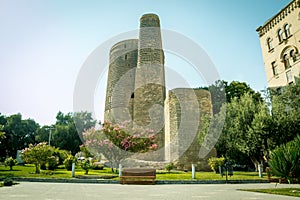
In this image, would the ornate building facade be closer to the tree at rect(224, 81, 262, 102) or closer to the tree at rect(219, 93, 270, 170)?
the tree at rect(224, 81, 262, 102)

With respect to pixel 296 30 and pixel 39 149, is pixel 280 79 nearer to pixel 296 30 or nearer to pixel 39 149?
pixel 296 30

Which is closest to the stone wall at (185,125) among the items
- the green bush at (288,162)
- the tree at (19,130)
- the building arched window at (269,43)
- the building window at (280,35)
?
the green bush at (288,162)

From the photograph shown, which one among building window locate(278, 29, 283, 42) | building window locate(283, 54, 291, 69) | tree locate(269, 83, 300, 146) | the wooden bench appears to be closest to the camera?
the wooden bench

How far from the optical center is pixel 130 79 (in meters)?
28.8

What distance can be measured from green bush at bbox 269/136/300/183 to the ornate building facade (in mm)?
14811

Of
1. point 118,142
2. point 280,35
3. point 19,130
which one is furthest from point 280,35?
point 19,130

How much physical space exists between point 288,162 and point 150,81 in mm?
17956

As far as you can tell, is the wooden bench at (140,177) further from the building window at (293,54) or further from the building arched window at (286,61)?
the building arched window at (286,61)

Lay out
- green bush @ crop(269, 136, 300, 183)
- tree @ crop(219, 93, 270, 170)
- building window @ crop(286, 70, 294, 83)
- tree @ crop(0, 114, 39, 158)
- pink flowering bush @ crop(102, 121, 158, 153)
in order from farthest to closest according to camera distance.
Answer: tree @ crop(0, 114, 39, 158)
building window @ crop(286, 70, 294, 83)
pink flowering bush @ crop(102, 121, 158, 153)
tree @ crop(219, 93, 270, 170)
green bush @ crop(269, 136, 300, 183)

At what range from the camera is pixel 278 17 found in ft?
74.0

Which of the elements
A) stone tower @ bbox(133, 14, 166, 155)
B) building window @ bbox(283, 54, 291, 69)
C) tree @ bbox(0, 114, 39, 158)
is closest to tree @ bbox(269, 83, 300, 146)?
building window @ bbox(283, 54, 291, 69)

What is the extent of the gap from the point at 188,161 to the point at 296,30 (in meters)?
15.3

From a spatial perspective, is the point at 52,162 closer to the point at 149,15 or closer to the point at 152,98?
the point at 152,98

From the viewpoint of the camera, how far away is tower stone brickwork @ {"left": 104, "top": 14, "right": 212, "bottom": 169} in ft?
57.7
